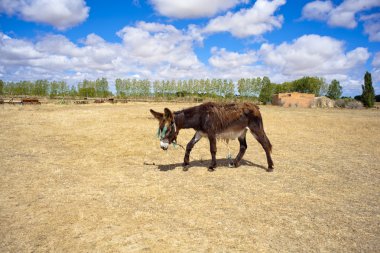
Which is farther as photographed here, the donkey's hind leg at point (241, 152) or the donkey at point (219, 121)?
the donkey's hind leg at point (241, 152)

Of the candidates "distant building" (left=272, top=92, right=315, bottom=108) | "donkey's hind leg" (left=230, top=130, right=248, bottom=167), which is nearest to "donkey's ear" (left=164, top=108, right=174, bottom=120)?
"donkey's hind leg" (left=230, top=130, right=248, bottom=167)

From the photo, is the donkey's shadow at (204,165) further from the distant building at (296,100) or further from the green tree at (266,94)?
the green tree at (266,94)

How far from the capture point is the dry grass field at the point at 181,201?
4742 millimetres

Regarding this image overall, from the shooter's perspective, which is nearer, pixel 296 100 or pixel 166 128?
pixel 166 128

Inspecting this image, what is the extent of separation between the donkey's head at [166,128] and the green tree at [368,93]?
69.1m

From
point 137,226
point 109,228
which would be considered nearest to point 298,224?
point 137,226

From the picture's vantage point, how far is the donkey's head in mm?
8297

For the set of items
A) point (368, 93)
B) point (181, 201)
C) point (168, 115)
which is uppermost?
point (368, 93)

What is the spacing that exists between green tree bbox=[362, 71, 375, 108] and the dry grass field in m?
60.3

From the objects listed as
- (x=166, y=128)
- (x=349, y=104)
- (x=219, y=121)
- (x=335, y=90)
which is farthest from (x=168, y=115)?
(x=335, y=90)

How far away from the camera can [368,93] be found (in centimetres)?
6247

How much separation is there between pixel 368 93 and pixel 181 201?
71.7m

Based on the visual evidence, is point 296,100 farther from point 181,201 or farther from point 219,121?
point 181,201

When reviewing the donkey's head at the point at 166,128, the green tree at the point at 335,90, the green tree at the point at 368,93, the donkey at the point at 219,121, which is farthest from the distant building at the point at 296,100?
the donkey's head at the point at 166,128
